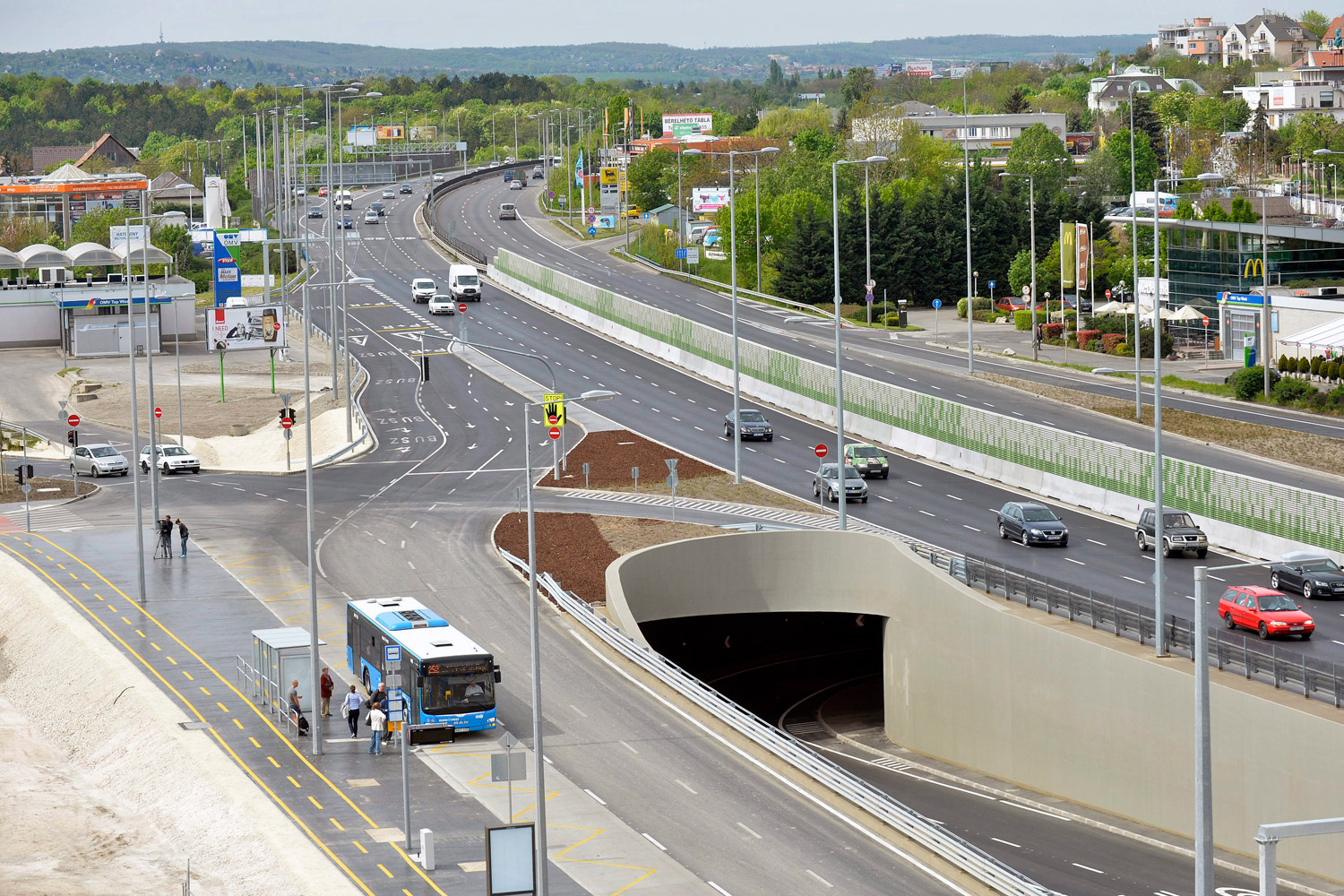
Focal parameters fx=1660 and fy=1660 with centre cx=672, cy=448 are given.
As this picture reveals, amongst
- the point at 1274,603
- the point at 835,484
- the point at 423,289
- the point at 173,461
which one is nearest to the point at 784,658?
the point at 835,484

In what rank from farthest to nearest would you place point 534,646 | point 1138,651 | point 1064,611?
point 1064,611
point 1138,651
point 534,646

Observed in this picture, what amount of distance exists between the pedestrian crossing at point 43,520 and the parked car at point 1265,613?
43.0 meters

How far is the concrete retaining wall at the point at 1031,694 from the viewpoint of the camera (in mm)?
35344

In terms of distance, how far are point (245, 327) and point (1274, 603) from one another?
7235 cm

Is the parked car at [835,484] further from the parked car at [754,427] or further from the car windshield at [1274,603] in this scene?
the car windshield at [1274,603]

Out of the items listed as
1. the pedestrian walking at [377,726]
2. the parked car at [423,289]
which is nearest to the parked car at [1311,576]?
the pedestrian walking at [377,726]

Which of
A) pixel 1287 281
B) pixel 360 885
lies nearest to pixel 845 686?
pixel 360 885

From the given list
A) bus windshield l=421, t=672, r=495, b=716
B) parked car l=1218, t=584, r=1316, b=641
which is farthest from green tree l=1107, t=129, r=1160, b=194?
bus windshield l=421, t=672, r=495, b=716

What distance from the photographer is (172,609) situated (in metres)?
52.1

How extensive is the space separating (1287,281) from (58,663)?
70.4 meters

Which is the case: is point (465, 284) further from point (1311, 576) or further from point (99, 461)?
point (1311, 576)

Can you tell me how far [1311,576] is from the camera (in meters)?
45.4

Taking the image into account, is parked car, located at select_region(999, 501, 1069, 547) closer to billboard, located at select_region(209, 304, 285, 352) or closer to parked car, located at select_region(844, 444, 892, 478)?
parked car, located at select_region(844, 444, 892, 478)

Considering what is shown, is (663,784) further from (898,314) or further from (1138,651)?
(898,314)
